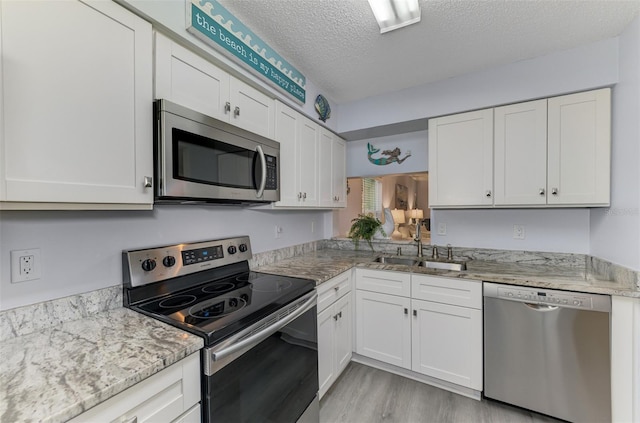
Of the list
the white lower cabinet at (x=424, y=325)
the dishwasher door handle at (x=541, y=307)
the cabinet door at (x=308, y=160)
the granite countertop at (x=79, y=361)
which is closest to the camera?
the granite countertop at (x=79, y=361)

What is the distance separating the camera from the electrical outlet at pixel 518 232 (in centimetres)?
224

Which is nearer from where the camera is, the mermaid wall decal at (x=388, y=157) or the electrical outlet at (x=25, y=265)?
the electrical outlet at (x=25, y=265)

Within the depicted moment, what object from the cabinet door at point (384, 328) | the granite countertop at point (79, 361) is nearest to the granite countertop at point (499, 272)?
the cabinet door at point (384, 328)

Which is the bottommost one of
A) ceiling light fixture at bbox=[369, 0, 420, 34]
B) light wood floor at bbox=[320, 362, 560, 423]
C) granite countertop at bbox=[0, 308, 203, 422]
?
light wood floor at bbox=[320, 362, 560, 423]

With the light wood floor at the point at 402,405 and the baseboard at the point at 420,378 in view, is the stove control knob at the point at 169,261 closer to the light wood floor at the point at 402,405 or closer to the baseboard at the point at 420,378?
the light wood floor at the point at 402,405

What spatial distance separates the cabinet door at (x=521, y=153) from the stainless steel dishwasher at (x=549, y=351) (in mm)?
722

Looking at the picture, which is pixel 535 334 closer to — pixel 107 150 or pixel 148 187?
pixel 148 187

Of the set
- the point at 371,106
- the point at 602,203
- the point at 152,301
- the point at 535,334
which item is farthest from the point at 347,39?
the point at 535,334

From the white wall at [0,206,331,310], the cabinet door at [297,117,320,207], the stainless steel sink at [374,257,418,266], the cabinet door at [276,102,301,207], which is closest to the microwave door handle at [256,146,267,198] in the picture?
the cabinet door at [276,102,301,207]

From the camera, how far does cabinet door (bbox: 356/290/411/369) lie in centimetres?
210

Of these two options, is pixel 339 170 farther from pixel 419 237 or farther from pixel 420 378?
pixel 420 378

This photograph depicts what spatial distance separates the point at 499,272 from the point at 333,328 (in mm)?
1257

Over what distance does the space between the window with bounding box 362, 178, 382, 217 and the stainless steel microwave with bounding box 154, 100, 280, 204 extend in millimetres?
1578

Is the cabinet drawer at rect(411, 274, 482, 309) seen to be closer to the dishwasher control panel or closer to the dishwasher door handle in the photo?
the dishwasher control panel
